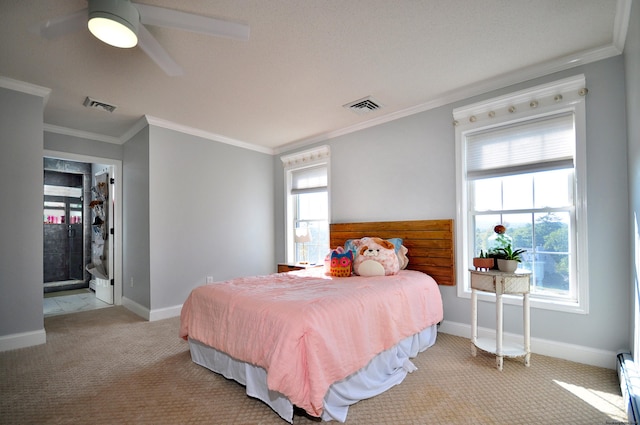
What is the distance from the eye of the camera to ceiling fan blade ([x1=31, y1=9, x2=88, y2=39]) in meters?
1.71

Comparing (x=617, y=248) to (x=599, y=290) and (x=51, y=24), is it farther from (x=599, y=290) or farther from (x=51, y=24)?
Result: (x=51, y=24)

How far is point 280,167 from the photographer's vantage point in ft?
17.1

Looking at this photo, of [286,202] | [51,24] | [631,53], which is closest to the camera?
[51,24]

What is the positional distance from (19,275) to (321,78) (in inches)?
141

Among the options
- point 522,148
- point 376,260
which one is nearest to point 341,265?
point 376,260

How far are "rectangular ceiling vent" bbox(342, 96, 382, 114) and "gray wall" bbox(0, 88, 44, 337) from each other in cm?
333

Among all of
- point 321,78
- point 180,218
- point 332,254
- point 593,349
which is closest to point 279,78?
point 321,78

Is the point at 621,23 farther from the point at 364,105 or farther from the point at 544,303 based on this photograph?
the point at 544,303

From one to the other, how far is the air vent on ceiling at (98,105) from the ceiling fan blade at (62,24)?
5.30 feet

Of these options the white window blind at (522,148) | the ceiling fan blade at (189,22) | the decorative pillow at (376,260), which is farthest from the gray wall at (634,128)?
the ceiling fan blade at (189,22)

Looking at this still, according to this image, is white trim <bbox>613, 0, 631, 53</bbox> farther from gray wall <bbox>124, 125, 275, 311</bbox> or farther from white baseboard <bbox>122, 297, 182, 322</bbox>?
white baseboard <bbox>122, 297, 182, 322</bbox>

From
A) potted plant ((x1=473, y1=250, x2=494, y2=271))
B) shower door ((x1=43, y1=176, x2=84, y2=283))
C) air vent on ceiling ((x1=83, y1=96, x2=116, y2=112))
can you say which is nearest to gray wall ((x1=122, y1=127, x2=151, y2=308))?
air vent on ceiling ((x1=83, y1=96, x2=116, y2=112))

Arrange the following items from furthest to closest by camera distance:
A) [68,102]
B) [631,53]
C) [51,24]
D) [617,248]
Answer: [68,102], [617,248], [631,53], [51,24]

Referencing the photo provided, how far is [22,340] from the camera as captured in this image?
292cm
